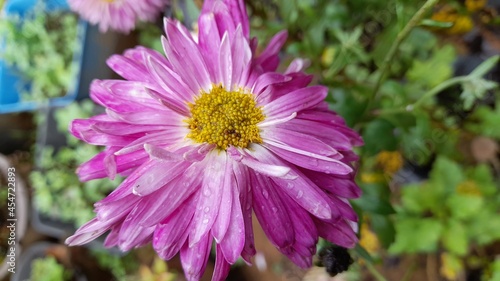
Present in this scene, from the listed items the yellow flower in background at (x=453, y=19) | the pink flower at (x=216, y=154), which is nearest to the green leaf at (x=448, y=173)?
the yellow flower in background at (x=453, y=19)

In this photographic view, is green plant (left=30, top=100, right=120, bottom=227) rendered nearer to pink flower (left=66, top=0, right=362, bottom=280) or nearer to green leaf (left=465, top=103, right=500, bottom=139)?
pink flower (left=66, top=0, right=362, bottom=280)

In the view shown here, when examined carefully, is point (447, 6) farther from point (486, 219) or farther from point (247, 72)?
point (247, 72)

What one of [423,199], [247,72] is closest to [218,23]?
[247,72]

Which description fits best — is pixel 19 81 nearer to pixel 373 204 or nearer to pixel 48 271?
pixel 48 271

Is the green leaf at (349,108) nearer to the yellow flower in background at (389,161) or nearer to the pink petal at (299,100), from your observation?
Result: the pink petal at (299,100)

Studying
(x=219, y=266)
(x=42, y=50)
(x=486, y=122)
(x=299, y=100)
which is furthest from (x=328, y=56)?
(x=42, y=50)

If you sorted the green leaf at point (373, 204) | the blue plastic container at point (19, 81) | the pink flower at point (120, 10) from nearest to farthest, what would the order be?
the green leaf at point (373, 204) < the pink flower at point (120, 10) < the blue plastic container at point (19, 81)
